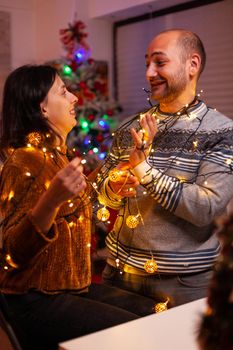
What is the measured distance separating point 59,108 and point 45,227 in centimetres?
52

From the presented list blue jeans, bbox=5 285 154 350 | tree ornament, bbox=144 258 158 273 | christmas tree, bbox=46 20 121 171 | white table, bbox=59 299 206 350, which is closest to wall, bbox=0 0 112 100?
christmas tree, bbox=46 20 121 171

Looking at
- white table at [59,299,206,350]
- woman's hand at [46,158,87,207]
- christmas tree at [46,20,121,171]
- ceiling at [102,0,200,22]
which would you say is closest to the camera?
white table at [59,299,206,350]

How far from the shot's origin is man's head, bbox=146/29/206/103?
6.25 feet

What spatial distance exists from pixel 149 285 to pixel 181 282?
0.12 m

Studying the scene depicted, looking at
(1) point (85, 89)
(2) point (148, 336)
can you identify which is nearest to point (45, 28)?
(1) point (85, 89)

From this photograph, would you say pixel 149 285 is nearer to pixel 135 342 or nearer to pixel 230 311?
pixel 135 342

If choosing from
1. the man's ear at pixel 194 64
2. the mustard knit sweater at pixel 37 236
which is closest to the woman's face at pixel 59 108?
the mustard knit sweater at pixel 37 236

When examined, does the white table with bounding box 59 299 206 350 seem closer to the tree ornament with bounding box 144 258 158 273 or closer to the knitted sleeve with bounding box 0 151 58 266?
the knitted sleeve with bounding box 0 151 58 266

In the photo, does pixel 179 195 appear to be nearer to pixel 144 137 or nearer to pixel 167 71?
pixel 144 137

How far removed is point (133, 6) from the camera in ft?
12.1

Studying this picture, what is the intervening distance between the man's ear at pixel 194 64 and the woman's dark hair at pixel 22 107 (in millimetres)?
635

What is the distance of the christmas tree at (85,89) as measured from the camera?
3.78 m

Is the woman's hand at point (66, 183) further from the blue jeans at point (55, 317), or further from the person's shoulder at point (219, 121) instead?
the person's shoulder at point (219, 121)

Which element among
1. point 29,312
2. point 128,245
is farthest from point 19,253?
point 128,245
